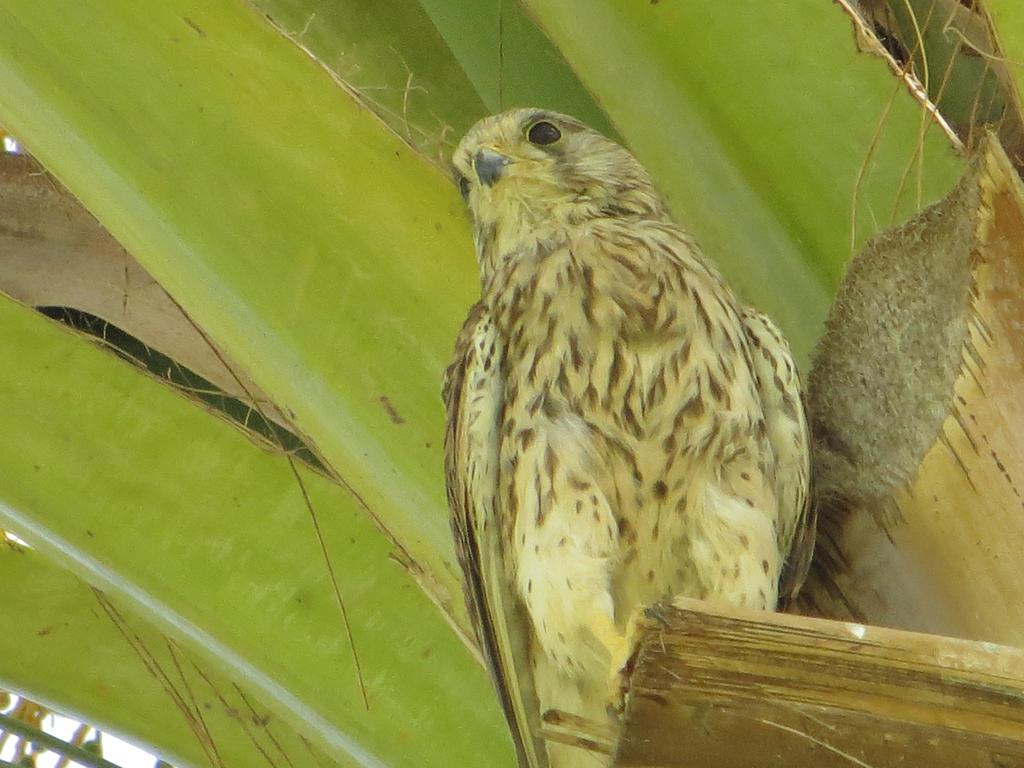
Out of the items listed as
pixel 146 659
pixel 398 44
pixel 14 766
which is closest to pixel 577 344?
pixel 398 44

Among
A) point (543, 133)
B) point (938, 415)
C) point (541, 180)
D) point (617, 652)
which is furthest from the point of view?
point (541, 180)

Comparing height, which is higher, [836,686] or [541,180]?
[541,180]

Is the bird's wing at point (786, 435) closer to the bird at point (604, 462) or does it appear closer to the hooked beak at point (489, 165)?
the bird at point (604, 462)

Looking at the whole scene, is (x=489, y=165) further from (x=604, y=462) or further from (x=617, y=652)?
(x=617, y=652)

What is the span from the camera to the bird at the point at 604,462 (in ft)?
7.29

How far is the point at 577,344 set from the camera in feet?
7.85

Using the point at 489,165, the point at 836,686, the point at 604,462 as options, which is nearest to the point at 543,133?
the point at 489,165

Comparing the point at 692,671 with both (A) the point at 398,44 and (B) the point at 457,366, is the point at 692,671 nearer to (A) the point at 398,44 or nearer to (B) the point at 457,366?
(B) the point at 457,366

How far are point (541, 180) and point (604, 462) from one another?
2.31 ft

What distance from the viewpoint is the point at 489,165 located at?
264cm

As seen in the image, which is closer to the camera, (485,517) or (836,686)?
(836,686)

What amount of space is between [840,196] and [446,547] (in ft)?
2.46

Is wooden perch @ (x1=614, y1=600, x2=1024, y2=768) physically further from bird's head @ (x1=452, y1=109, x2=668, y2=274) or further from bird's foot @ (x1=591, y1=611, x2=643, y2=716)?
bird's head @ (x1=452, y1=109, x2=668, y2=274)

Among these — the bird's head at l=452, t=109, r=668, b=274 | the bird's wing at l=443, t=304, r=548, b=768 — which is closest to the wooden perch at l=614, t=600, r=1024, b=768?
the bird's wing at l=443, t=304, r=548, b=768
